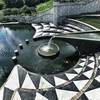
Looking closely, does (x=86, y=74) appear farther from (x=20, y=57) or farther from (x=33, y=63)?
(x=20, y=57)

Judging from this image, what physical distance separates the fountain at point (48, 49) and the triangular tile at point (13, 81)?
4.71m

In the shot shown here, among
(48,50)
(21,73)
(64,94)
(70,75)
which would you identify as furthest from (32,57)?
(64,94)

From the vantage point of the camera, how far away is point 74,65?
21.8 meters

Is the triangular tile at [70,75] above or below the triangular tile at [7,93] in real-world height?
above

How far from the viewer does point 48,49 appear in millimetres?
24578

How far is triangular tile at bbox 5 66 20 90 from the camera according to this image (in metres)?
18.4

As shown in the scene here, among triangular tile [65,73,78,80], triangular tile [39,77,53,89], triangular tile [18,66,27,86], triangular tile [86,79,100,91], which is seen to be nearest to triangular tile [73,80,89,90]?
triangular tile [86,79,100,91]

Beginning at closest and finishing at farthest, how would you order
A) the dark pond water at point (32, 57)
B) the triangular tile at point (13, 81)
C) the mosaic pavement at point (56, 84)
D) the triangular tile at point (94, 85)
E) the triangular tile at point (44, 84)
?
the mosaic pavement at point (56, 84)
the triangular tile at point (94, 85)
the triangular tile at point (44, 84)
the triangular tile at point (13, 81)
the dark pond water at point (32, 57)

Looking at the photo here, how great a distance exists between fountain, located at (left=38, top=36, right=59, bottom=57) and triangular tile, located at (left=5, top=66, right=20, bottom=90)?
4.71 metres

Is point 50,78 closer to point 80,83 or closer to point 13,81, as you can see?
point 80,83

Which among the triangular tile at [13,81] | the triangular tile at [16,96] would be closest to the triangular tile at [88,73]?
the triangular tile at [13,81]

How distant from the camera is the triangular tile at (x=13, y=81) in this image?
60.3ft

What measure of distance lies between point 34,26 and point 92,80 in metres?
15.8

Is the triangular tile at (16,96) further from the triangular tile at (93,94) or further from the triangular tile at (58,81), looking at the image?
the triangular tile at (93,94)
